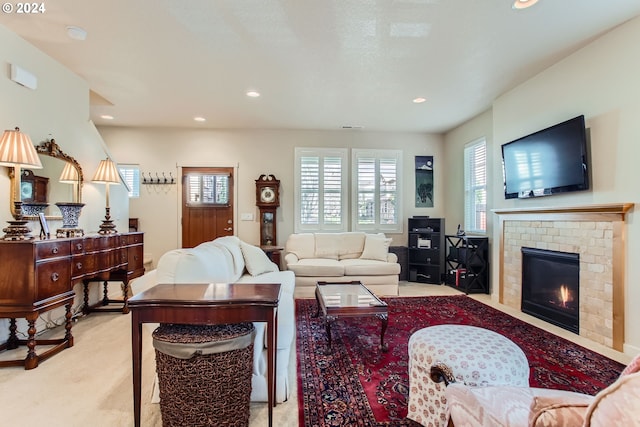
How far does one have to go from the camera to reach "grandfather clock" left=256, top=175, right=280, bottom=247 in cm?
540

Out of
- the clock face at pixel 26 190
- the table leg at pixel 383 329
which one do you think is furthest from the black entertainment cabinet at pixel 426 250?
the clock face at pixel 26 190

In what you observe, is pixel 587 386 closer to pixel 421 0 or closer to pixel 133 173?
pixel 421 0

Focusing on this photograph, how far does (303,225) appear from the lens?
561cm

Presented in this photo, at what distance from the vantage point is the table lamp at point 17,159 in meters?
2.27

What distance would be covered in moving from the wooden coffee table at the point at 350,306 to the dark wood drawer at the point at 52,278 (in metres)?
2.18

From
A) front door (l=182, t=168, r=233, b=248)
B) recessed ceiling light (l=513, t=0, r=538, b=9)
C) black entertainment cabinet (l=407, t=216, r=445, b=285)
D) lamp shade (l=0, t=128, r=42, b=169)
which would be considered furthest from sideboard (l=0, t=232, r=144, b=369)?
black entertainment cabinet (l=407, t=216, r=445, b=285)

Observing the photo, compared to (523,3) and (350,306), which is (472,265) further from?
(523,3)

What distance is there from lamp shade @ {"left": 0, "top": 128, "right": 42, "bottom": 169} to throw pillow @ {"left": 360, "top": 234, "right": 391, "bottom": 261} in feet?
13.5

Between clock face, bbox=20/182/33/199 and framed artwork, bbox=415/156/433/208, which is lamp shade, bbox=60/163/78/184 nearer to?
clock face, bbox=20/182/33/199

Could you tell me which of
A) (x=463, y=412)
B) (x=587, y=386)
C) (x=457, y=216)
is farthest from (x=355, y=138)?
(x=463, y=412)

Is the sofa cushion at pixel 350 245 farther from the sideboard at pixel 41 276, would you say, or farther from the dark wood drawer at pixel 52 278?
the dark wood drawer at pixel 52 278

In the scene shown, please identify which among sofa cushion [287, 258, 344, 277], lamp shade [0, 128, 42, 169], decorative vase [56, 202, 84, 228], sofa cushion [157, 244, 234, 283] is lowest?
sofa cushion [287, 258, 344, 277]

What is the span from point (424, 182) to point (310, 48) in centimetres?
380

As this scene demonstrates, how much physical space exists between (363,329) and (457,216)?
3.34 metres
